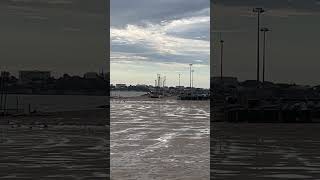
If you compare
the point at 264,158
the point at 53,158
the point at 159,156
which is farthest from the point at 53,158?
the point at 264,158

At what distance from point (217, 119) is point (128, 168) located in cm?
2700

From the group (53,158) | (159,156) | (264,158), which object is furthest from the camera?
(159,156)

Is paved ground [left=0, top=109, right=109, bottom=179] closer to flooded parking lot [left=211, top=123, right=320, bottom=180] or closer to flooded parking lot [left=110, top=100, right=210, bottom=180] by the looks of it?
flooded parking lot [left=110, top=100, right=210, bottom=180]

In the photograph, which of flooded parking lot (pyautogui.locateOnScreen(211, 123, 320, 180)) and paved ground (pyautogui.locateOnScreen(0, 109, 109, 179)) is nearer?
paved ground (pyautogui.locateOnScreen(0, 109, 109, 179))

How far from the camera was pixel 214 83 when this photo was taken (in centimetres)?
5025

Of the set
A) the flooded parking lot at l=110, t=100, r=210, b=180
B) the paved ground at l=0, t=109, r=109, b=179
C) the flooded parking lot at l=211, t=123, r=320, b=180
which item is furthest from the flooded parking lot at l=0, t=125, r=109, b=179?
the flooded parking lot at l=211, t=123, r=320, b=180

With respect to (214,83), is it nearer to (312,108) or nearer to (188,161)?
(312,108)

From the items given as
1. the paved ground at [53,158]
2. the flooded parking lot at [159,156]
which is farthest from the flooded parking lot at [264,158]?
the paved ground at [53,158]

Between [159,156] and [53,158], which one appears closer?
[53,158]

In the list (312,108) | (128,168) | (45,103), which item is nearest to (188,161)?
(128,168)

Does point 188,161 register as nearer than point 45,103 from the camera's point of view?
Yes

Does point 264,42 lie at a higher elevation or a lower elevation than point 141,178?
higher

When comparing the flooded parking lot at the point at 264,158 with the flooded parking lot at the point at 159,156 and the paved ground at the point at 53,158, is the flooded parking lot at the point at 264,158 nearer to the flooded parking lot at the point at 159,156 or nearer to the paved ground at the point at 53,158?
the flooded parking lot at the point at 159,156

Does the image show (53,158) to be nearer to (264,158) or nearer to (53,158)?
(53,158)
